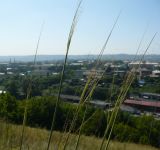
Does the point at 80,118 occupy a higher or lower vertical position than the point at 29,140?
lower

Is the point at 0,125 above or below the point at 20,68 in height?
below

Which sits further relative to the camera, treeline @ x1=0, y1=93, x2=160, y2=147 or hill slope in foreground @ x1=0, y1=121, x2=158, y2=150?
hill slope in foreground @ x1=0, y1=121, x2=158, y2=150

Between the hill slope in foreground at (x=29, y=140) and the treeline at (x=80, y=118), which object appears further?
the hill slope in foreground at (x=29, y=140)

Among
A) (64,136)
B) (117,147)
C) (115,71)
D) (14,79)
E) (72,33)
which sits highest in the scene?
(72,33)

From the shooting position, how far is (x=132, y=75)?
5.04ft

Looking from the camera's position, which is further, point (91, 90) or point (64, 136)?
point (64, 136)

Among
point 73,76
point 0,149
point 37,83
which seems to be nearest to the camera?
point 37,83

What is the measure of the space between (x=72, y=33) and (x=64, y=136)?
22.9 inches

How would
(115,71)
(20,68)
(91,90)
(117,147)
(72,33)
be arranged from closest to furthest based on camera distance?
(72,33)
(91,90)
(115,71)
(20,68)
(117,147)

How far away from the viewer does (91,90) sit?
4.96 feet

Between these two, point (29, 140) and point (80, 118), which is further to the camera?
point (80, 118)

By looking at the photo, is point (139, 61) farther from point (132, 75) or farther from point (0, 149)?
point (0, 149)

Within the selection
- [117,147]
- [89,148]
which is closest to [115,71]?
[89,148]

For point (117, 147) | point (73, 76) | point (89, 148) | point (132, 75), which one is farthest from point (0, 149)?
Answer: point (117, 147)
